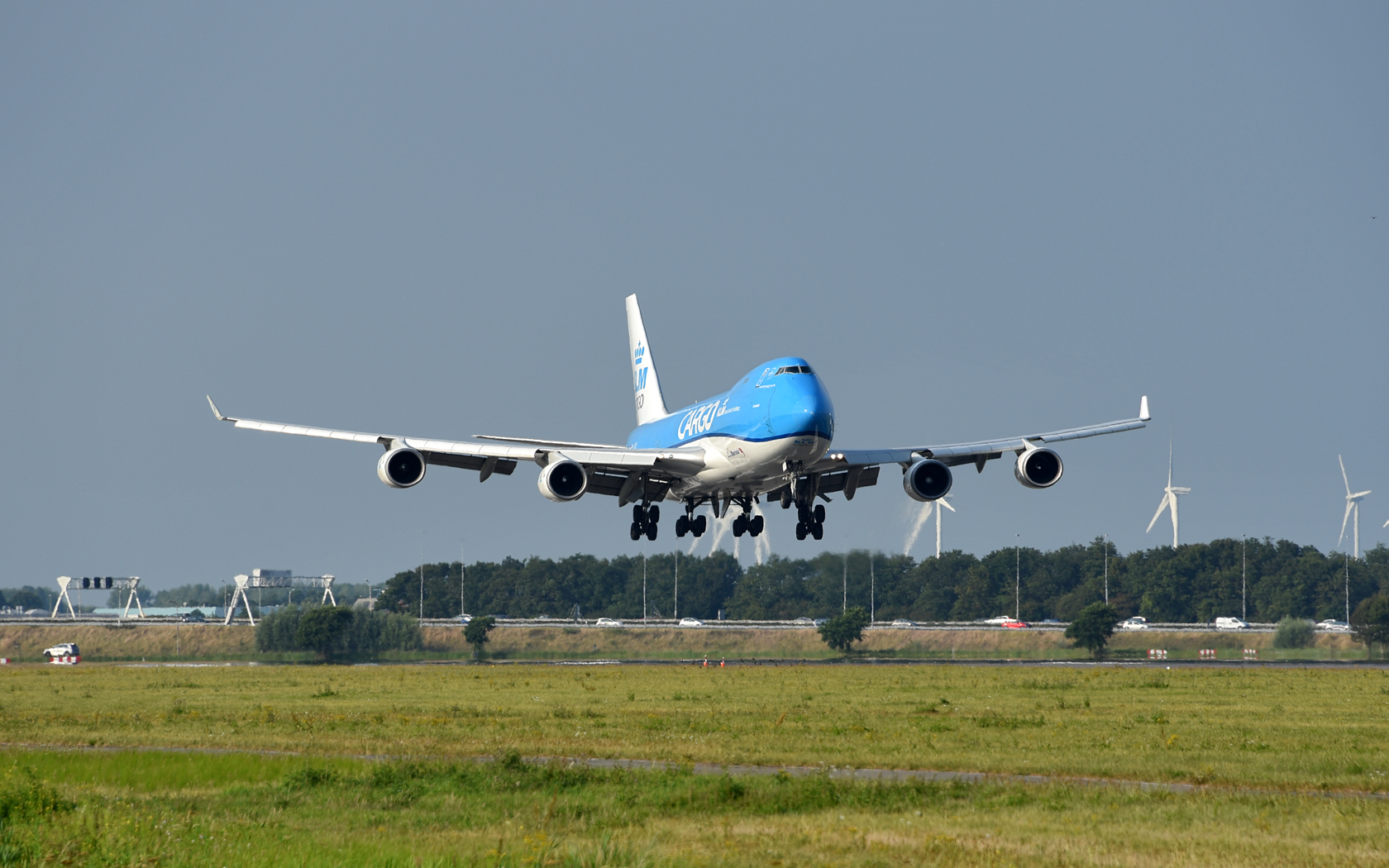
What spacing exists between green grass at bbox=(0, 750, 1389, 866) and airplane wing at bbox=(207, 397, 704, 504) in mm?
22772

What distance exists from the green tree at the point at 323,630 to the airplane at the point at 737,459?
92.1 metres

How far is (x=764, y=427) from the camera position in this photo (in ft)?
167

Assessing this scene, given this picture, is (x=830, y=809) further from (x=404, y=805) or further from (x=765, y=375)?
(x=765, y=375)

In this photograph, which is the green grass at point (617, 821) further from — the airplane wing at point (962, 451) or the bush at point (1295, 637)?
the bush at point (1295, 637)

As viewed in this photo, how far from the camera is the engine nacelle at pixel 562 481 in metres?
55.1

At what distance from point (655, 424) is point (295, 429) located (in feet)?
59.0

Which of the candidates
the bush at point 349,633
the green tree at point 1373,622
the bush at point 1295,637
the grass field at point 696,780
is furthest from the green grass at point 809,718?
the bush at point 349,633

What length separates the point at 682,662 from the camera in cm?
11875

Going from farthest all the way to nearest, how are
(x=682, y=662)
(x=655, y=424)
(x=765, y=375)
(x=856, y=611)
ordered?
1. (x=856, y=611)
2. (x=682, y=662)
3. (x=655, y=424)
4. (x=765, y=375)

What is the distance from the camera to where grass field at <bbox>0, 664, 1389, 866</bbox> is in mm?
22812

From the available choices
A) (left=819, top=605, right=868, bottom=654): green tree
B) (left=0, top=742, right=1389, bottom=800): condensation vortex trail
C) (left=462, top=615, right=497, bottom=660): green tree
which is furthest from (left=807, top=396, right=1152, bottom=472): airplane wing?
(left=462, top=615, right=497, bottom=660): green tree

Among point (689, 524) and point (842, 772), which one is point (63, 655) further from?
point (842, 772)

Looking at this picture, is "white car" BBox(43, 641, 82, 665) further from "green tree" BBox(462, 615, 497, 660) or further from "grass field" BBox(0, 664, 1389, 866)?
"grass field" BBox(0, 664, 1389, 866)

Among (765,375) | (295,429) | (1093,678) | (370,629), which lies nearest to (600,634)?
(370,629)
